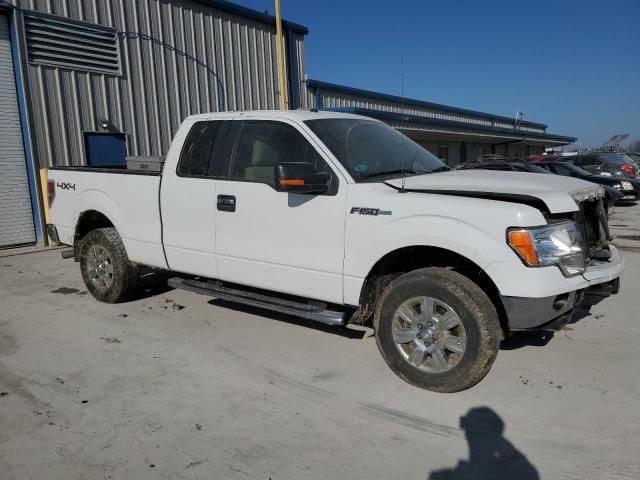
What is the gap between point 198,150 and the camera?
475 centimetres

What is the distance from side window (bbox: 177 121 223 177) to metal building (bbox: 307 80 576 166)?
6131 millimetres

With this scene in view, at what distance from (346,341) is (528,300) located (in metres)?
1.86

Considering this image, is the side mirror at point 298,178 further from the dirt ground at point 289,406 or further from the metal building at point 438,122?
the metal building at point 438,122

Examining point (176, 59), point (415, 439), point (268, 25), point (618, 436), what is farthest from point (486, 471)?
point (268, 25)

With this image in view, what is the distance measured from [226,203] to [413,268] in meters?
1.71

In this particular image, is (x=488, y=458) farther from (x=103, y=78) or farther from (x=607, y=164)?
(x=607, y=164)

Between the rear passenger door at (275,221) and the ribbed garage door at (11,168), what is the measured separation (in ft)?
22.6

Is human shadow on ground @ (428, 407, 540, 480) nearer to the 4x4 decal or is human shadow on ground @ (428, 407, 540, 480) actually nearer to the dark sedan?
the 4x4 decal

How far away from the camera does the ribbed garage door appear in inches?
361

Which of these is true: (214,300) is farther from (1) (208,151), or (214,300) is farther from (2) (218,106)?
(2) (218,106)

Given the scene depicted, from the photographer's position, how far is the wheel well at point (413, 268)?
352 centimetres

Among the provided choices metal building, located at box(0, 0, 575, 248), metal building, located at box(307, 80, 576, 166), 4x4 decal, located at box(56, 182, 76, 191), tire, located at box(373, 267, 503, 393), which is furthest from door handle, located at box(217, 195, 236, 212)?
metal building, located at box(0, 0, 575, 248)

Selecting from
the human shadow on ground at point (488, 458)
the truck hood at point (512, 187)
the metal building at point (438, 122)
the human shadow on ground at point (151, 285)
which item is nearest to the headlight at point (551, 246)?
the truck hood at point (512, 187)

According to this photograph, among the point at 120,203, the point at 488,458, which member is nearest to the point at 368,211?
the point at 488,458
